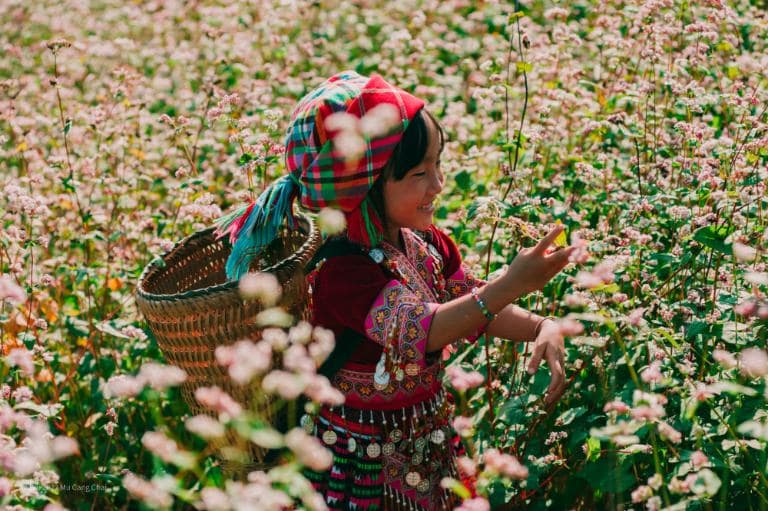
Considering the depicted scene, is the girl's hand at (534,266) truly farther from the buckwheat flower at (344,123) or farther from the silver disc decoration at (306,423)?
the silver disc decoration at (306,423)

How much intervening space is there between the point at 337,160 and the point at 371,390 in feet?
2.05

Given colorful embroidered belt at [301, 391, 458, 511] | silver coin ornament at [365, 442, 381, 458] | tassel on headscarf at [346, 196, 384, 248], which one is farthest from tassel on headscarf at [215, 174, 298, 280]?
silver coin ornament at [365, 442, 381, 458]

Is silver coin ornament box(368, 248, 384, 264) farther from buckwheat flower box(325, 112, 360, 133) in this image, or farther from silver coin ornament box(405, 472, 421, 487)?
silver coin ornament box(405, 472, 421, 487)

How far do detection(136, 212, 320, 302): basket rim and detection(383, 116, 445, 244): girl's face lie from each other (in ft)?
0.87

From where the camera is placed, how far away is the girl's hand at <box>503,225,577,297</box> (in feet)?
6.72

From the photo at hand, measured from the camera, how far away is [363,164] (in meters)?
2.19

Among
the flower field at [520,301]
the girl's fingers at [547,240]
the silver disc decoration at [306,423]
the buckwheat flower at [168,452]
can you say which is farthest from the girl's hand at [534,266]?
the buckwheat flower at [168,452]

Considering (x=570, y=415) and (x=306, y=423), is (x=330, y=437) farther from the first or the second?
(x=570, y=415)

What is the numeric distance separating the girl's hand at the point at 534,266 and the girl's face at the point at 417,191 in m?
0.36

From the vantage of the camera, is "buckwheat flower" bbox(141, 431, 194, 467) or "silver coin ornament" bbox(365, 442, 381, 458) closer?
"buckwheat flower" bbox(141, 431, 194, 467)

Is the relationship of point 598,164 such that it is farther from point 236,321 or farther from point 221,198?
point 221,198

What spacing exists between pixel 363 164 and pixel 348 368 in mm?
557

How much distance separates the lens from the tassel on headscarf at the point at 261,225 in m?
2.42

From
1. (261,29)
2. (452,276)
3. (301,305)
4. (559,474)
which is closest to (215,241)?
(301,305)
